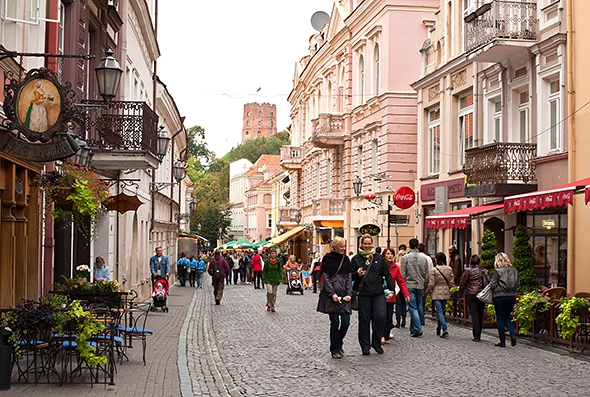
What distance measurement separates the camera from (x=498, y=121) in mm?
25609

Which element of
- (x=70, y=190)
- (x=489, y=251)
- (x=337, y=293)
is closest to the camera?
(x=70, y=190)

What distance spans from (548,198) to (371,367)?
253 inches

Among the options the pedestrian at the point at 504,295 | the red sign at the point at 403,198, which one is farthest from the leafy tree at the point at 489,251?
the red sign at the point at 403,198

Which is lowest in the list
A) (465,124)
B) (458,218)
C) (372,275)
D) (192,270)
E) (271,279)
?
(192,270)

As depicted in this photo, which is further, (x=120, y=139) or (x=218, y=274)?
(x=218, y=274)

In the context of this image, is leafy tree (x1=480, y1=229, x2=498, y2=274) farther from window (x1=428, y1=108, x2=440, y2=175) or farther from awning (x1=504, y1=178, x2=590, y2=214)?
window (x1=428, y1=108, x2=440, y2=175)

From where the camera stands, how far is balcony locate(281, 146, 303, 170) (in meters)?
63.8

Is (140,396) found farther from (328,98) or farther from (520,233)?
(328,98)

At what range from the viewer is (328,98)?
2079 inches

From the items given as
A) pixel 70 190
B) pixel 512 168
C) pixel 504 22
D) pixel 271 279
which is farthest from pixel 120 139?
pixel 504 22

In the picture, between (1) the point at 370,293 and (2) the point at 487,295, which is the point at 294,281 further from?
(1) the point at 370,293

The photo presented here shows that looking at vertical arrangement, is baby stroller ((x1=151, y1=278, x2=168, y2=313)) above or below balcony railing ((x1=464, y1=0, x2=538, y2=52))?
below

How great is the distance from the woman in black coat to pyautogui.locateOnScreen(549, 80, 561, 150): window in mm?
9458

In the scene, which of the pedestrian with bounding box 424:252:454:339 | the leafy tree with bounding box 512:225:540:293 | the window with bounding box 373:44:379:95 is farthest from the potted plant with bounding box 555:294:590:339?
the window with bounding box 373:44:379:95
